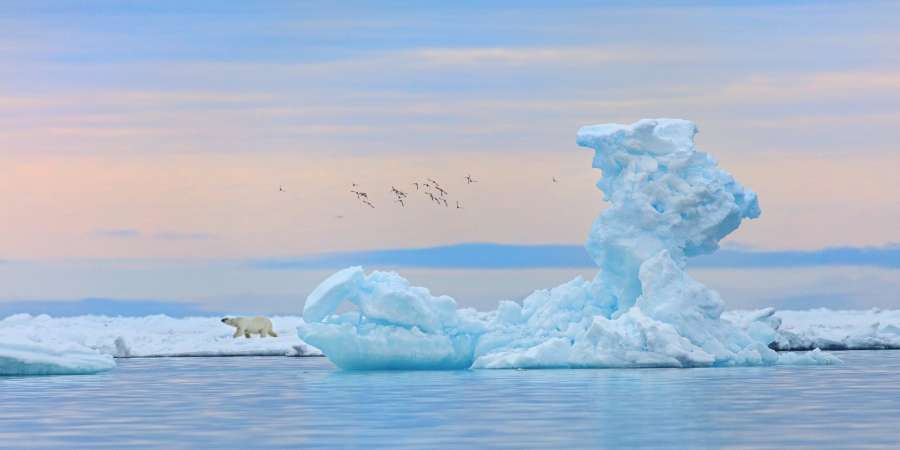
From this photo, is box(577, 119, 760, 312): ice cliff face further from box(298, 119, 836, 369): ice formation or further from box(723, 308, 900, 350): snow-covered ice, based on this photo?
box(723, 308, 900, 350): snow-covered ice

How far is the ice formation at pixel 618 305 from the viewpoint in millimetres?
26797

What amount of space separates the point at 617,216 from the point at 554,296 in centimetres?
196

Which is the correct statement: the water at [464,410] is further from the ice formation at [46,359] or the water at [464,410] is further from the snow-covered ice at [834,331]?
the snow-covered ice at [834,331]

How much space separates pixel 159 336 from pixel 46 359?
20.0 metres

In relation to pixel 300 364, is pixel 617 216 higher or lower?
higher

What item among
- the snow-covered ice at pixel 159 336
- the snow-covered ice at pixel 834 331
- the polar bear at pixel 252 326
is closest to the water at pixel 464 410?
the snow-covered ice at pixel 834 331

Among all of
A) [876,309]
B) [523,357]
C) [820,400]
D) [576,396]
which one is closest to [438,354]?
[523,357]

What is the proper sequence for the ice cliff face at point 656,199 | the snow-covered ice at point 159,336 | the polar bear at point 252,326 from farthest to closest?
1. the polar bear at point 252,326
2. the snow-covered ice at point 159,336
3. the ice cliff face at point 656,199

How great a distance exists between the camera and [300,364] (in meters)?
32.7

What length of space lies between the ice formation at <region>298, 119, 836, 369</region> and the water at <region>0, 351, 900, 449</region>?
1567 millimetres

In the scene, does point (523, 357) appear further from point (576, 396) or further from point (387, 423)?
point (387, 423)

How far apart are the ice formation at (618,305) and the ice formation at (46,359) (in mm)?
3857

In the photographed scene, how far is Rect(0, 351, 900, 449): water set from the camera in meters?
12.9

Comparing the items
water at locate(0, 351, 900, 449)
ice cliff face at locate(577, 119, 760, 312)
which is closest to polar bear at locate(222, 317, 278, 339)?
ice cliff face at locate(577, 119, 760, 312)
